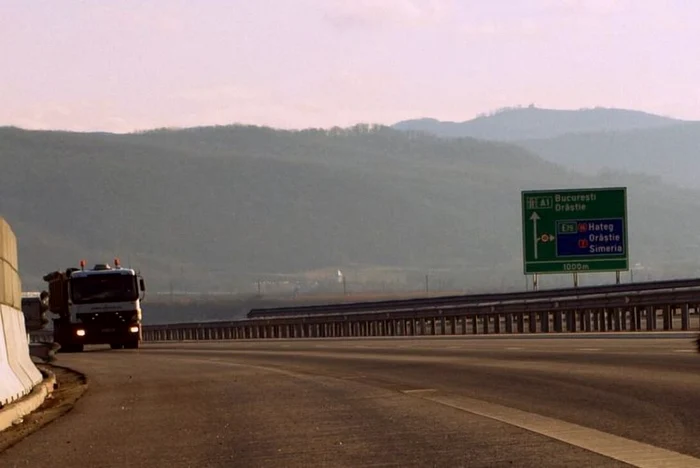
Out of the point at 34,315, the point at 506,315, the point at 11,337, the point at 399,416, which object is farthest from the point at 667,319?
the point at 399,416

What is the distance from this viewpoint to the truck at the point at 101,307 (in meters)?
47.5

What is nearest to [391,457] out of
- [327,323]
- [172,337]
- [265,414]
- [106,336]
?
[265,414]

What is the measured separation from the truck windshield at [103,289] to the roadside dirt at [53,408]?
1884 centimetres

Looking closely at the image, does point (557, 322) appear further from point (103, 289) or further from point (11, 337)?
point (11, 337)

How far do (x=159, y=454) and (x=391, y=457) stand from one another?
6.89ft

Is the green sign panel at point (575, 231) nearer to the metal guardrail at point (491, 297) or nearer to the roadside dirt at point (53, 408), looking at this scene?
the metal guardrail at point (491, 297)

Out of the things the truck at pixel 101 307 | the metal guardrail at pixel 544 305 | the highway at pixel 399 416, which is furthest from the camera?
the truck at pixel 101 307

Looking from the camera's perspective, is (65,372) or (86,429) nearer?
(86,429)

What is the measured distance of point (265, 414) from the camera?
16703mm

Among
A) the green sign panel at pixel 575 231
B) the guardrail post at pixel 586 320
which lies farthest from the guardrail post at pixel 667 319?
the green sign panel at pixel 575 231

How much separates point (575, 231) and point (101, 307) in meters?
14.5

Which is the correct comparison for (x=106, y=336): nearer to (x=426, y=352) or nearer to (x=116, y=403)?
(x=426, y=352)

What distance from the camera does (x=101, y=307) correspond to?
1874 inches

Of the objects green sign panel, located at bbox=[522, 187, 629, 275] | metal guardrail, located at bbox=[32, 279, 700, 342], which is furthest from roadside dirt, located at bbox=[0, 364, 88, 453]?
green sign panel, located at bbox=[522, 187, 629, 275]
